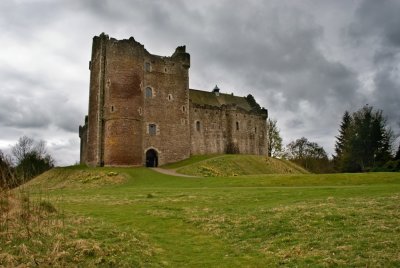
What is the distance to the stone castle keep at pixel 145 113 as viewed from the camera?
5117cm

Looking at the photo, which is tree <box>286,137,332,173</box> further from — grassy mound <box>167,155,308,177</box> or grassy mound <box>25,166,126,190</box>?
grassy mound <box>25,166,126,190</box>

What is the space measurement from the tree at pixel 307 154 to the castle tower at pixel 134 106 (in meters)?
43.9

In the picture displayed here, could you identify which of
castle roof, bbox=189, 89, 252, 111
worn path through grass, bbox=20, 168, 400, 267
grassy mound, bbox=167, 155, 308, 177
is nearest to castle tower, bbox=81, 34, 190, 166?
grassy mound, bbox=167, 155, 308, 177

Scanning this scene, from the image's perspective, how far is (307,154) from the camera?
97188mm

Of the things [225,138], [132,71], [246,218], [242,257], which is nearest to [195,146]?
[225,138]

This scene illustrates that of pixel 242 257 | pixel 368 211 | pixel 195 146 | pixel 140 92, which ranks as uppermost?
pixel 140 92

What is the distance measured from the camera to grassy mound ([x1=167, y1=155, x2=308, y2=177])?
156 ft

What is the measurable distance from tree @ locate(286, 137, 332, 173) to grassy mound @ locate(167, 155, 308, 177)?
33.2 meters

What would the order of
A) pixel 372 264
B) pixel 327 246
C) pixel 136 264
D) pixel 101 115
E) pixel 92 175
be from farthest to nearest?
pixel 101 115 < pixel 92 175 < pixel 327 246 < pixel 136 264 < pixel 372 264

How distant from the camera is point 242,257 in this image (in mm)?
11703

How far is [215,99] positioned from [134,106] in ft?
73.1

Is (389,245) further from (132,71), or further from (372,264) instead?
(132,71)

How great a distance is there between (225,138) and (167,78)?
1457cm

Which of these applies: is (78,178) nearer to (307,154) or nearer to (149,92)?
(149,92)
